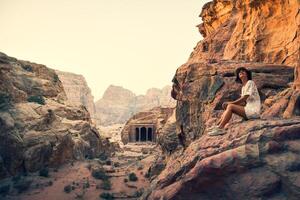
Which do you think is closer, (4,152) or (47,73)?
(4,152)

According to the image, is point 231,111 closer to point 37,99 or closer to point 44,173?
point 44,173

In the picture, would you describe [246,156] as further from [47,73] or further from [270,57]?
[47,73]

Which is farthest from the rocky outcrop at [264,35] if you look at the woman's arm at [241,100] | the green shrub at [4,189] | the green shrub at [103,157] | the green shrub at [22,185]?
the green shrub at [103,157]

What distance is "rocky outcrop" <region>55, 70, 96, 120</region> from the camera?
129775mm

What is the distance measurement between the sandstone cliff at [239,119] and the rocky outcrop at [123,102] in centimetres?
11188

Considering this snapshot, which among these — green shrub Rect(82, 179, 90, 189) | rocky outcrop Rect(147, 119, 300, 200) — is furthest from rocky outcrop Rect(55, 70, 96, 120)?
rocky outcrop Rect(147, 119, 300, 200)

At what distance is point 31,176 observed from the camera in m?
29.5

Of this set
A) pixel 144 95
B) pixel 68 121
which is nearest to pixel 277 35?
pixel 68 121

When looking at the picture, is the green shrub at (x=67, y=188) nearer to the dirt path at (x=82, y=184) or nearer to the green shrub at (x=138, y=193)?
the dirt path at (x=82, y=184)

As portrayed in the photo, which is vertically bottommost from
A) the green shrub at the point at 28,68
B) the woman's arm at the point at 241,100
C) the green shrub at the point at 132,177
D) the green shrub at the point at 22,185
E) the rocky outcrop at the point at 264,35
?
the green shrub at the point at 132,177

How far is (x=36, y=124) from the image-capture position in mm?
33344

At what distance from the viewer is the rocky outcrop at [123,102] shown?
469 feet

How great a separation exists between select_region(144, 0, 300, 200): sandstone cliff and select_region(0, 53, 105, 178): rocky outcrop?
11.4m

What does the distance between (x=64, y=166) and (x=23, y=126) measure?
568 cm
